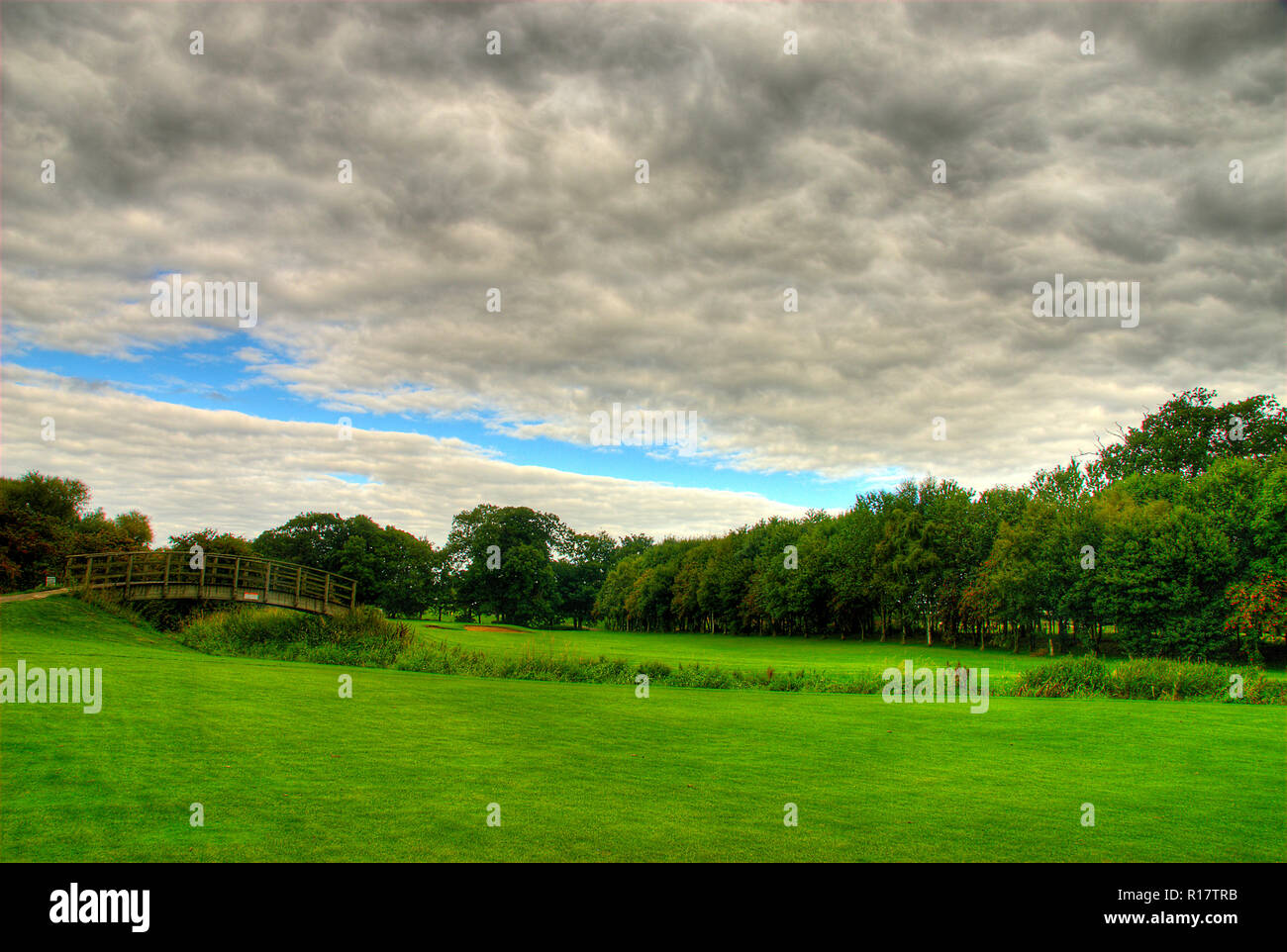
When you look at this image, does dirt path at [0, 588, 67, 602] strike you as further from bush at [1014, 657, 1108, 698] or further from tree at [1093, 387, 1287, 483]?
tree at [1093, 387, 1287, 483]

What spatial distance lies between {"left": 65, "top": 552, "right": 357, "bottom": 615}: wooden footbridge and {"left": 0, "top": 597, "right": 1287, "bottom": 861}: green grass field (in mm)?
15035

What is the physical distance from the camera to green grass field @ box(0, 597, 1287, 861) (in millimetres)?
7289

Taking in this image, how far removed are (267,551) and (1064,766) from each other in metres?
94.1

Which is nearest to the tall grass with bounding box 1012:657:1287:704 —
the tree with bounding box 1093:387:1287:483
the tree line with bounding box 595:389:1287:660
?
the tree line with bounding box 595:389:1287:660

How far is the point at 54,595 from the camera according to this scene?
92.6ft

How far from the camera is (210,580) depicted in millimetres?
33656

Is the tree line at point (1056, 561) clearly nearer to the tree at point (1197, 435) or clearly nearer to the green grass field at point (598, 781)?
the tree at point (1197, 435)

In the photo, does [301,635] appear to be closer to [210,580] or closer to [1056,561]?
[210,580]

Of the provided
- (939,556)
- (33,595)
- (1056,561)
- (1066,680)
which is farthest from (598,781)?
(939,556)

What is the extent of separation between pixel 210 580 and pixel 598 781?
30.1m

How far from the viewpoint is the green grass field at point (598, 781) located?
729 centimetres

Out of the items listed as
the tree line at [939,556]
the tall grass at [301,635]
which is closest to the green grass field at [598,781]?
the tall grass at [301,635]
